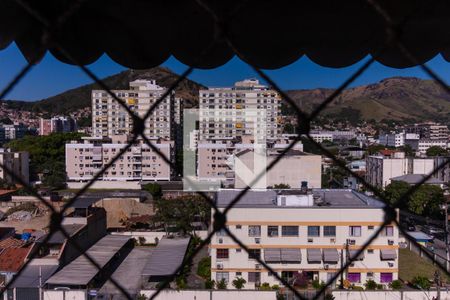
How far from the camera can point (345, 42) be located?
740 millimetres

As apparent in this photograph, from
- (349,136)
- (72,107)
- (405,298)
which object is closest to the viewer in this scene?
(405,298)

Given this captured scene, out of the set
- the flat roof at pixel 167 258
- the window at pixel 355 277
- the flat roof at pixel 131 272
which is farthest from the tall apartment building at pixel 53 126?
the window at pixel 355 277

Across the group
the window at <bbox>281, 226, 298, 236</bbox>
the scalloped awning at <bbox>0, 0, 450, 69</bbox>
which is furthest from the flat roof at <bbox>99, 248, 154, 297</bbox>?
the scalloped awning at <bbox>0, 0, 450, 69</bbox>

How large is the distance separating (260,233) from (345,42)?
16.1 feet

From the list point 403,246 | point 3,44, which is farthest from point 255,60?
point 403,246

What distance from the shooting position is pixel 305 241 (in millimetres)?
5547

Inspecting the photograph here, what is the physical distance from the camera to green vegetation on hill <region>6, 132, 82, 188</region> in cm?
1557

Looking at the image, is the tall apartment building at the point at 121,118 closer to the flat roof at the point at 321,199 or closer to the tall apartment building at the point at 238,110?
the tall apartment building at the point at 238,110

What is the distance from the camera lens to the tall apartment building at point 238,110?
14930 mm

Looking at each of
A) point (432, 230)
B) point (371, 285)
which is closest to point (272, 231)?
point (371, 285)

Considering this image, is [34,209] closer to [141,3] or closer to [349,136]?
[141,3]

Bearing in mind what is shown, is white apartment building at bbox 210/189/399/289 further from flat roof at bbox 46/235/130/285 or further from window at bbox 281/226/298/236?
flat roof at bbox 46/235/130/285

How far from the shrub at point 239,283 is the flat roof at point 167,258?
890mm

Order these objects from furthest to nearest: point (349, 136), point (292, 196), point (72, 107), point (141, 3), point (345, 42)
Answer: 1. point (72, 107)
2. point (349, 136)
3. point (292, 196)
4. point (345, 42)
5. point (141, 3)
